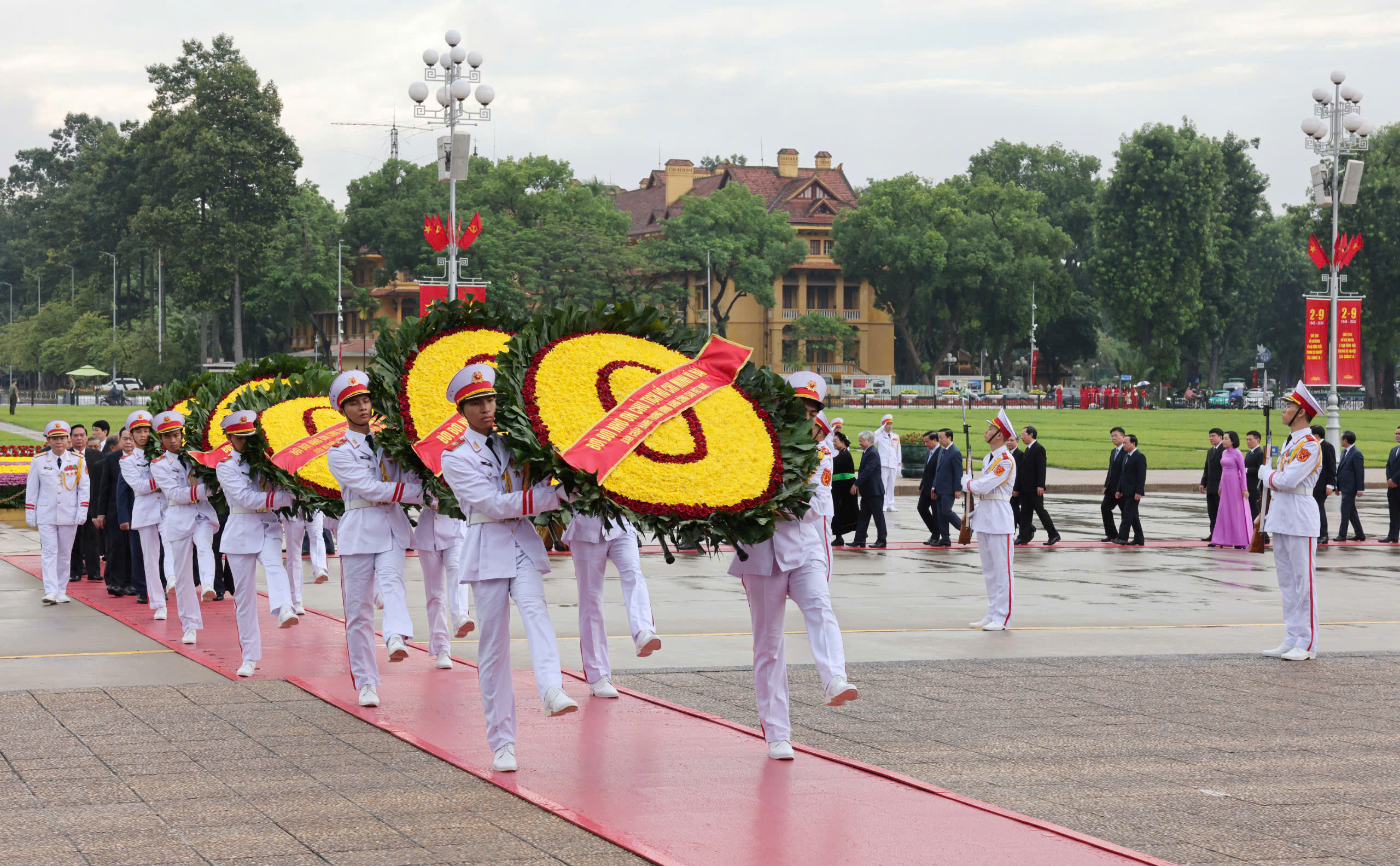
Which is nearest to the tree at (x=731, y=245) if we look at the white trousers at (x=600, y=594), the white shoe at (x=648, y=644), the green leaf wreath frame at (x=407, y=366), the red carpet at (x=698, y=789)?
the green leaf wreath frame at (x=407, y=366)

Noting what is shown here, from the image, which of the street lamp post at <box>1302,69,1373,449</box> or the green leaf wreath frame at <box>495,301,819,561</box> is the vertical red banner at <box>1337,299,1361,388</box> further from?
the green leaf wreath frame at <box>495,301,819,561</box>

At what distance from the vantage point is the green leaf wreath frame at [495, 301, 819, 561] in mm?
7148

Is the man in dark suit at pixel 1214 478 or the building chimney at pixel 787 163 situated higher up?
the building chimney at pixel 787 163

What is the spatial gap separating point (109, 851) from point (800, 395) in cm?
416

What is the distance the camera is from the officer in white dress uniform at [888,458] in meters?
28.1

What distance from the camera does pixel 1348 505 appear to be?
2317 cm

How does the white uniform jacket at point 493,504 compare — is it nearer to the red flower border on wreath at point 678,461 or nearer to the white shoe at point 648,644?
the red flower border on wreath at point 678,461

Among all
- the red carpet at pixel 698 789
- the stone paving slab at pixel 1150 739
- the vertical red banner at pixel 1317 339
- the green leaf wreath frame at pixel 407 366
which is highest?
the vertical red banner at pixel 1317 339

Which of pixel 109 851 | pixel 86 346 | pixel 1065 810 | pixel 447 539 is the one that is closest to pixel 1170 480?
pixel 447 539

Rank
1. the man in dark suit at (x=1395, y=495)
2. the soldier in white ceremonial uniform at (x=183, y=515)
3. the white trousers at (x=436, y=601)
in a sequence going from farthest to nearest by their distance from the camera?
the man in dark suit at (x=1395, y=495) < the soldier in white ceremonial uniform at (x=183, y=515) < the white trousers at (x=436, y=601)

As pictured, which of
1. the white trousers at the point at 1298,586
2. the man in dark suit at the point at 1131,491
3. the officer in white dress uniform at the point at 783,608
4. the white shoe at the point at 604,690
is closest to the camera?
the officer in white dress uniform at the point at 783,608

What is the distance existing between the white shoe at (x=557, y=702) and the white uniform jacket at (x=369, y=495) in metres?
2.40

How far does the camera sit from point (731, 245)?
84188mm

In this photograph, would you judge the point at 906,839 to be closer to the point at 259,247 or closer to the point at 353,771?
the point at 353,771
